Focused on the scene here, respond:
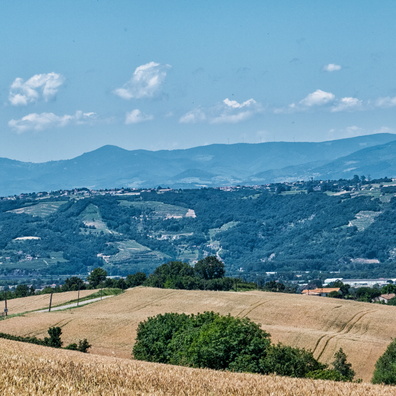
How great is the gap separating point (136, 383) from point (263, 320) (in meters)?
83.9

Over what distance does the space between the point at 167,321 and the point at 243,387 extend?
2252 inches

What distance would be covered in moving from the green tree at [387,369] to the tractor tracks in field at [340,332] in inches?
383

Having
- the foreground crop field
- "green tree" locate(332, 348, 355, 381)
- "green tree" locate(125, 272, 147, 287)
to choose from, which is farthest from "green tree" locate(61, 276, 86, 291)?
the foreground crop field

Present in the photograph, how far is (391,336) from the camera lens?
3883 inches

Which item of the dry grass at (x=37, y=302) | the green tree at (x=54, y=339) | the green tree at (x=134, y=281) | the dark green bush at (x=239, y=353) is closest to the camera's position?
the dark green bush at (x=239, y=353)

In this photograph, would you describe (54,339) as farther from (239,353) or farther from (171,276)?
(171,276)

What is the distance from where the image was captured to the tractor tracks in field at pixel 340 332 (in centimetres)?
8456

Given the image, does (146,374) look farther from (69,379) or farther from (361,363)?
(361,363)

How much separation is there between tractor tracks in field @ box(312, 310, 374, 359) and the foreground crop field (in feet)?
164

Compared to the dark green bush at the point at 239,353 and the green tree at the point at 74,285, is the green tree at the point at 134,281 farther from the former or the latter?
the dark green bush at the point at 239,353

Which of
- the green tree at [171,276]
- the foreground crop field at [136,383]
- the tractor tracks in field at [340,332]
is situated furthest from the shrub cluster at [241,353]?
the green tree at [171,276]

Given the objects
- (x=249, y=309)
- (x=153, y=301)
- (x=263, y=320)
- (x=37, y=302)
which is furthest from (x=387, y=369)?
(x=37, y=302)

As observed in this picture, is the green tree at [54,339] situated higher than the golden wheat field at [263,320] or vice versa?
the green tree at [54,339]

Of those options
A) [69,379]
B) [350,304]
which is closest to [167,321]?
[350,304]
